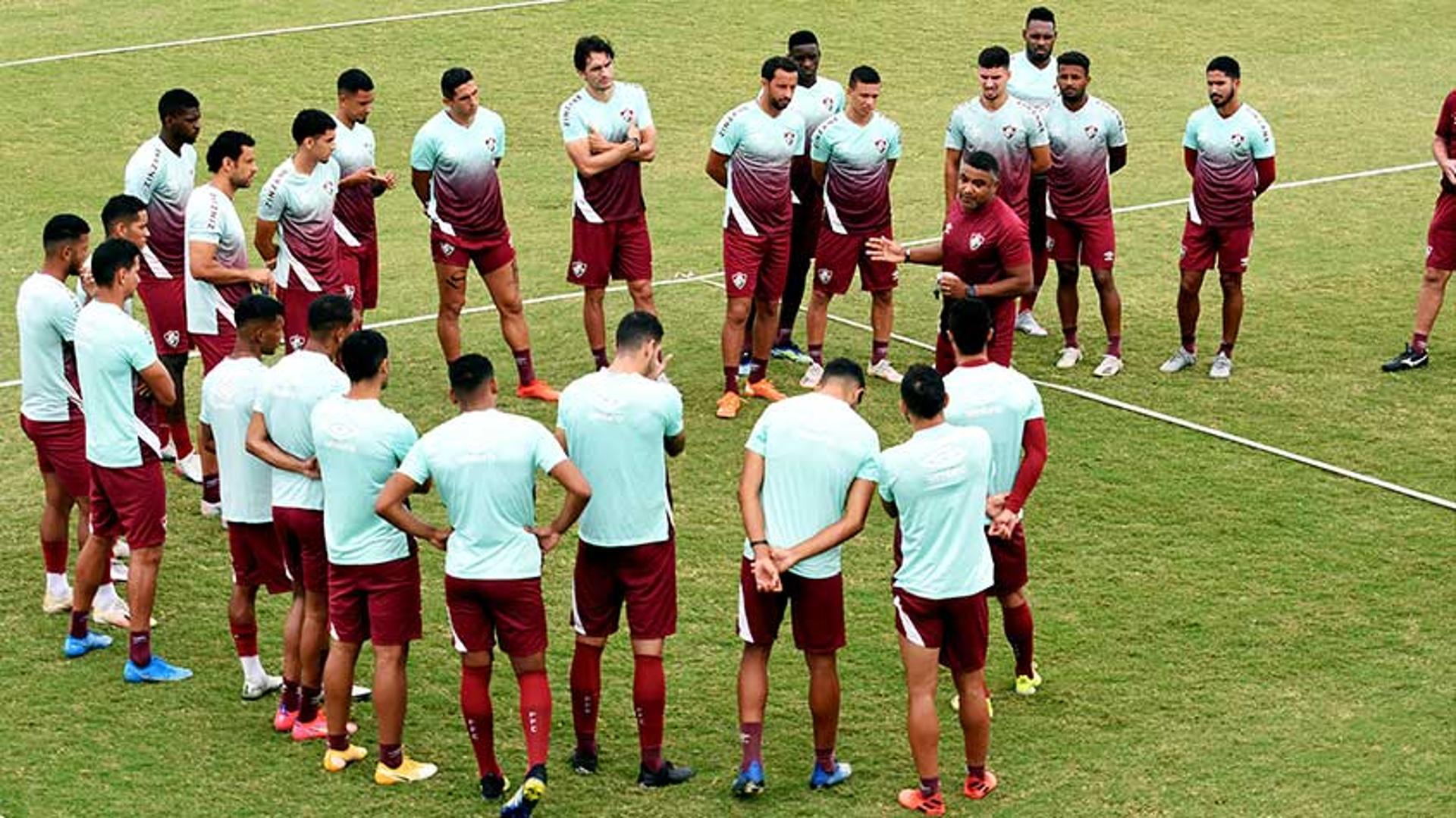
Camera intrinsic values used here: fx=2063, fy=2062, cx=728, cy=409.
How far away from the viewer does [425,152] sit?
14867mm

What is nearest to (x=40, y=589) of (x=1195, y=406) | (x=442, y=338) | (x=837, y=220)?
(x=442, y=338)

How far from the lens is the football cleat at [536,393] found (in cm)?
1527

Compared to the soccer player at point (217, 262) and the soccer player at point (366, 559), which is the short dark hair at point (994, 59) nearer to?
the soccer player at point (217, 262)

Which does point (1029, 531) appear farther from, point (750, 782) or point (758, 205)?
point (750, 782)

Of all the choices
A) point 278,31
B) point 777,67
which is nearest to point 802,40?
point 777,67

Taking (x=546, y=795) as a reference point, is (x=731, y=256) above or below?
above

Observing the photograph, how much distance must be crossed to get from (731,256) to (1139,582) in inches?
172

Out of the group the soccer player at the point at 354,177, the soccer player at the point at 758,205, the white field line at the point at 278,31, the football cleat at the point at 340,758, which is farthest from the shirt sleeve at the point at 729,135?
the white field line at the point at 278,31

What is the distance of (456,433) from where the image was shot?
9.26m

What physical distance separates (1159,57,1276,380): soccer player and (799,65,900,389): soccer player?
2.27 m

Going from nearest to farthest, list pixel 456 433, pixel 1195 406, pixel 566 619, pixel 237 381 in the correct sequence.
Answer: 1. pixel 456 433
2. pixel 237 381
3. pixel 566 619
4. pixel 1195 406

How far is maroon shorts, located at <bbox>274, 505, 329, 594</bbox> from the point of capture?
1011cm

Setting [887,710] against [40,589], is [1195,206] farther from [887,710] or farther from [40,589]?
[40,589]

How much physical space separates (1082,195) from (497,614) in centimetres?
787
